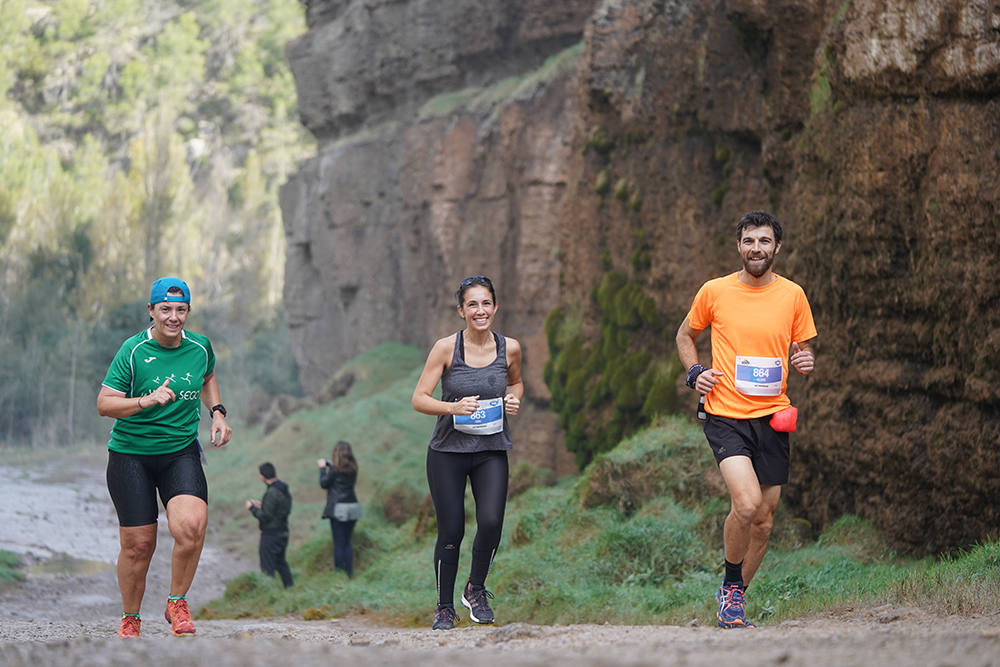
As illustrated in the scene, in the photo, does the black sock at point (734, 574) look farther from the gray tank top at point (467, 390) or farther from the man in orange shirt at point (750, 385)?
the gray tank top at point (467, 390)

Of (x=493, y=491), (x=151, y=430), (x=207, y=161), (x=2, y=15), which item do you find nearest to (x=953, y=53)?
(x=493, y=491)

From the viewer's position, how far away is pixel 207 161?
63.9m

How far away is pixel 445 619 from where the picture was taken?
6895 millimetres

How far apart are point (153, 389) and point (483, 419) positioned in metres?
1.80

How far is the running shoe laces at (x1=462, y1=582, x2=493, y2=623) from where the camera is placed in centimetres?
706

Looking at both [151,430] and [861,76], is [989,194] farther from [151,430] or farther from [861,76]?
[151,430]

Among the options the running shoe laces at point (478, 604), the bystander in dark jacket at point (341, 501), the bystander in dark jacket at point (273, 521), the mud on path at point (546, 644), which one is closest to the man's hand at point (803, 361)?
the mud on path at point (546, 644)

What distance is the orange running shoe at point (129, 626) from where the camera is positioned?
Result: 6422mm

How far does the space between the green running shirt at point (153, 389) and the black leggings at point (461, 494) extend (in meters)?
1.36

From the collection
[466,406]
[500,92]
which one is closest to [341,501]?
[466,406]

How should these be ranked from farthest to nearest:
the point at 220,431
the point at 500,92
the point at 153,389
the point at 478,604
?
the point at 500,92 → the point at 478,604 → the point at 220,431 → the point at 153,389

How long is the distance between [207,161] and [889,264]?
59.0 metres

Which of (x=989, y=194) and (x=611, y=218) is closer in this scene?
(x=989, y=194)

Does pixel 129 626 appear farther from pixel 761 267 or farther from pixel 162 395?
pixel 761 267
